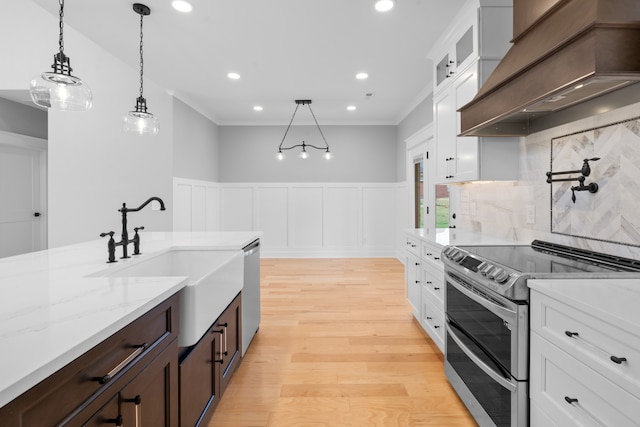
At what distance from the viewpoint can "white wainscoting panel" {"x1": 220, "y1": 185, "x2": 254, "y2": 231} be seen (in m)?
6.70

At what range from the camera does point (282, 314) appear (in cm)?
350

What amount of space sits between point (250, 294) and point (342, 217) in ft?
13.9

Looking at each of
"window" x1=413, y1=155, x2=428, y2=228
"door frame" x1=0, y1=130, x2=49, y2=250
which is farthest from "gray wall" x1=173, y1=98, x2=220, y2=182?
"window" x1=413, y1=155, x2=428, y2=228

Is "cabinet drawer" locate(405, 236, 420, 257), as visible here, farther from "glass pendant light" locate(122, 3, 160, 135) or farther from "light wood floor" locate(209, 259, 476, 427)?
"glass pendant light" locate(122, 3, 160, 135)

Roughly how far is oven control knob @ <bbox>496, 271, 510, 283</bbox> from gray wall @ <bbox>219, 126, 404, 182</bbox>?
533 cm

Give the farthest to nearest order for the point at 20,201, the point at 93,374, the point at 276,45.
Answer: the point at 20,201
the point at 276,45
the point at 93,374

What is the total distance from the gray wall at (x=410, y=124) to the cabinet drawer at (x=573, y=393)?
12.5 feet

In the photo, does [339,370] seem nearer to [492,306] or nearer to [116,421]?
[492,306]

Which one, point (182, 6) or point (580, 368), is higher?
point (182, 6)

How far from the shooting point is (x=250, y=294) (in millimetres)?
2658

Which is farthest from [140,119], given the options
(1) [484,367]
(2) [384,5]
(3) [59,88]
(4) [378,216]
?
(4) [378,216]

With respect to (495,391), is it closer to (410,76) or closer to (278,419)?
(278,419)

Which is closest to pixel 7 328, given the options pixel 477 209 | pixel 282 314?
pixel 282 314

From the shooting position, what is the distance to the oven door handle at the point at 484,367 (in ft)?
4.75
